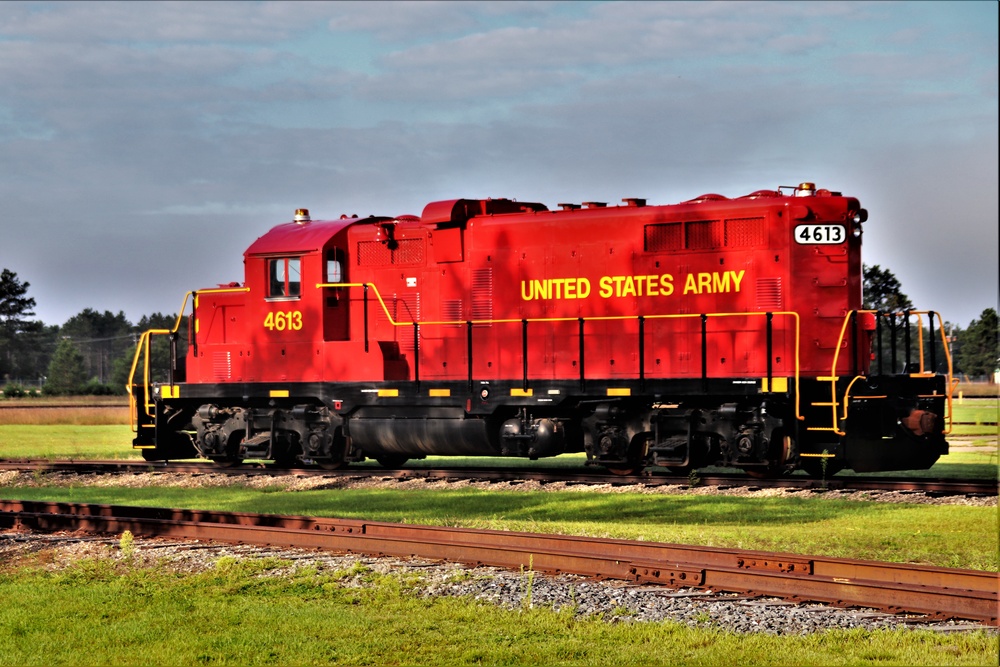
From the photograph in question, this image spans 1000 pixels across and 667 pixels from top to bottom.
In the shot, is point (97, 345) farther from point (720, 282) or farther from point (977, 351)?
point (720, 282)

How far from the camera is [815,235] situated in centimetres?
1517

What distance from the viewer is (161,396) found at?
63.1 ft

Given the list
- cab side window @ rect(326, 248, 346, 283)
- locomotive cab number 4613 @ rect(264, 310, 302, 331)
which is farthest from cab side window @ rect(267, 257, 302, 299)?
cab side window @ rect(326, 248, 346, 283)

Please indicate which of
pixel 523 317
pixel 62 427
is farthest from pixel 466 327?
pixel 62 427

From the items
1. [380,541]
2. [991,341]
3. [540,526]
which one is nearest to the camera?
[380,541]

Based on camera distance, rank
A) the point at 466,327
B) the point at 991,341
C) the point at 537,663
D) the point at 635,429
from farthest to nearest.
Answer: the point at 991,341 < the point at 466,327 < the point at 635,429 < the point at 537,663

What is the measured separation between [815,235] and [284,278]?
8.27m

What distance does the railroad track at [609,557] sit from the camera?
764 centimetres

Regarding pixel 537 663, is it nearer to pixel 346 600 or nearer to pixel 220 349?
pixel 346 600

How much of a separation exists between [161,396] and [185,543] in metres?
8.78

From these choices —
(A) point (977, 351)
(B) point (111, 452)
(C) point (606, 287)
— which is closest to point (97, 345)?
(A) point (977, 351)

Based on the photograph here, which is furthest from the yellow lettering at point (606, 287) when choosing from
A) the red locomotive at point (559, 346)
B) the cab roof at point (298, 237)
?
the cab roof at point (298, 237)

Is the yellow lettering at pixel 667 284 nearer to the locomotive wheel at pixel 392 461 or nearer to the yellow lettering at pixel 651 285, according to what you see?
the yellow lettering at pixel 651 285

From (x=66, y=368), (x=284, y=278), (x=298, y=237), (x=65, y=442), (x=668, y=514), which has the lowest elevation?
(x=65, y=442)
